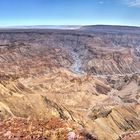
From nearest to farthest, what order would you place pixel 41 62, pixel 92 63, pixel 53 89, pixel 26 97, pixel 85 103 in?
pixel 26 97 < pixel 85 103 < pixel 53 89 < pixel 41 62 < pixel 92 63

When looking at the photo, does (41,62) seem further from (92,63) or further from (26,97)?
(26,97)

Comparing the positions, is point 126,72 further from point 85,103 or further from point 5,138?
point 5,138

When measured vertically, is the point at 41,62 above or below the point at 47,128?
below

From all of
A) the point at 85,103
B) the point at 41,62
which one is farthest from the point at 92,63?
the point at 85,103

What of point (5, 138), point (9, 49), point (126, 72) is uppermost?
point (5, 138)

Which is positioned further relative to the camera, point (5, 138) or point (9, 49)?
point (9, 49)

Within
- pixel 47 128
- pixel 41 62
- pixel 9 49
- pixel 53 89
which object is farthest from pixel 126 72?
pixel 47 128

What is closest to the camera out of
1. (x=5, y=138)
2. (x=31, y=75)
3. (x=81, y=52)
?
(x=5, y=138)
